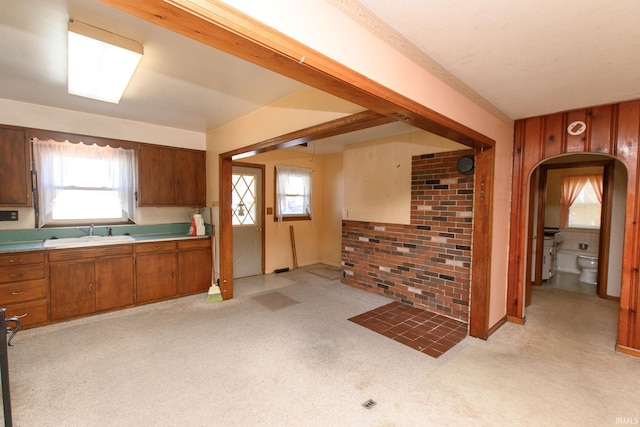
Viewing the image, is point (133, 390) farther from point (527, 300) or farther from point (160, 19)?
point (527, 300)

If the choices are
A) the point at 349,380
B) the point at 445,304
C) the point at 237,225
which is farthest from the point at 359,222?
the point at 349,380

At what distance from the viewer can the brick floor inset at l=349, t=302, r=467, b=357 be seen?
2760 mm

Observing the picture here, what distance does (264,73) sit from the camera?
2.25 meters

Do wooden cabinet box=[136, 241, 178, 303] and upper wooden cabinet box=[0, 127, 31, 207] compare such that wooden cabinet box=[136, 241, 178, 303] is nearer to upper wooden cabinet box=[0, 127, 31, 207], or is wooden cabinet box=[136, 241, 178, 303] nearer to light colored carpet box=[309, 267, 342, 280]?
upper wooden cabinet box=[0, 127, 31, 207]

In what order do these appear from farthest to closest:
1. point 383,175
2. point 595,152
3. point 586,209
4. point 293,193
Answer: point 293,193, point 586,209, point 383,175, point 595,152

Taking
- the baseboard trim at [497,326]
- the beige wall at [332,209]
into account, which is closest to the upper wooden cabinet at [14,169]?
the beige wall at [332,209]

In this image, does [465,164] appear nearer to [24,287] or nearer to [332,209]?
[332,209]

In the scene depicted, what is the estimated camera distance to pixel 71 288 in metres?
3.14

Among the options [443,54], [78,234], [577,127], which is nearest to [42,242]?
[78,234]

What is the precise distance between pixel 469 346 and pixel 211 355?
8.09ft

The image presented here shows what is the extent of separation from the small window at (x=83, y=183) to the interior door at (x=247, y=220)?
1591mm

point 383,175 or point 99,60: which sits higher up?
point 99,60

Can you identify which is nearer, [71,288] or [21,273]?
[21,273]

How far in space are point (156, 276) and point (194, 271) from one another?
0.49m
